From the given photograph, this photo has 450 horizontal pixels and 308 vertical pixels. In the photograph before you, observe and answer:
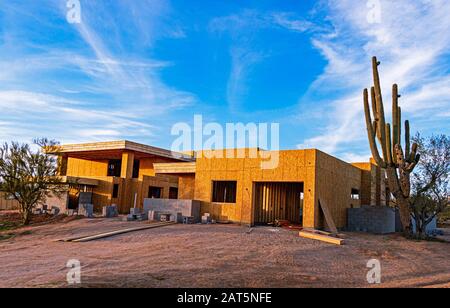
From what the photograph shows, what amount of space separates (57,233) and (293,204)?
1464 centimetres

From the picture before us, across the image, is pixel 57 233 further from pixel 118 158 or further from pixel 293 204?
pixel 118 158

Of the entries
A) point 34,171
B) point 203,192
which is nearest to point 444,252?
point 203,192

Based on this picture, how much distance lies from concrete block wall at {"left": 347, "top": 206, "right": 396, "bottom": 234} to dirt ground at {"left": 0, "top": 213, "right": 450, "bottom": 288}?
133 inches

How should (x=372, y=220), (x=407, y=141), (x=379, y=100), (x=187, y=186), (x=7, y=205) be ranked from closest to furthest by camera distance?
1. (x=379, y=100)
2. (x=407, y=141)
3. (x=372, y=220)
4. (x=187, y=186)
5. (x=7, y=205)

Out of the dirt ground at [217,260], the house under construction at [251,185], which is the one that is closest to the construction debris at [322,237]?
the dirt ground at [217,260]

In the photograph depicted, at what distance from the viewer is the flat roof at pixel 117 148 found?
97.9 feet

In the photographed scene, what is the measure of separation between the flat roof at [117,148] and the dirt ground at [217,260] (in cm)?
1235

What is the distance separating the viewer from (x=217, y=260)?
11109mm

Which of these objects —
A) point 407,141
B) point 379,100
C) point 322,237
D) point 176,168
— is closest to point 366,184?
point 407,141

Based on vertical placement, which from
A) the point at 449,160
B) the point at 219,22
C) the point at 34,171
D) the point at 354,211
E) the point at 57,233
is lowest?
the point at 57,233

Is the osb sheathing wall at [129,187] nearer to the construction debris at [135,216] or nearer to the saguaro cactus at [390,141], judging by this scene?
the construction debris at [135,216]

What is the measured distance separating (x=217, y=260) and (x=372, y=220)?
47.4 feet

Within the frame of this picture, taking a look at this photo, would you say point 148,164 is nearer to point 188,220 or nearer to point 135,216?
point 135,216

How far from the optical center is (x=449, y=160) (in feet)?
66.1
